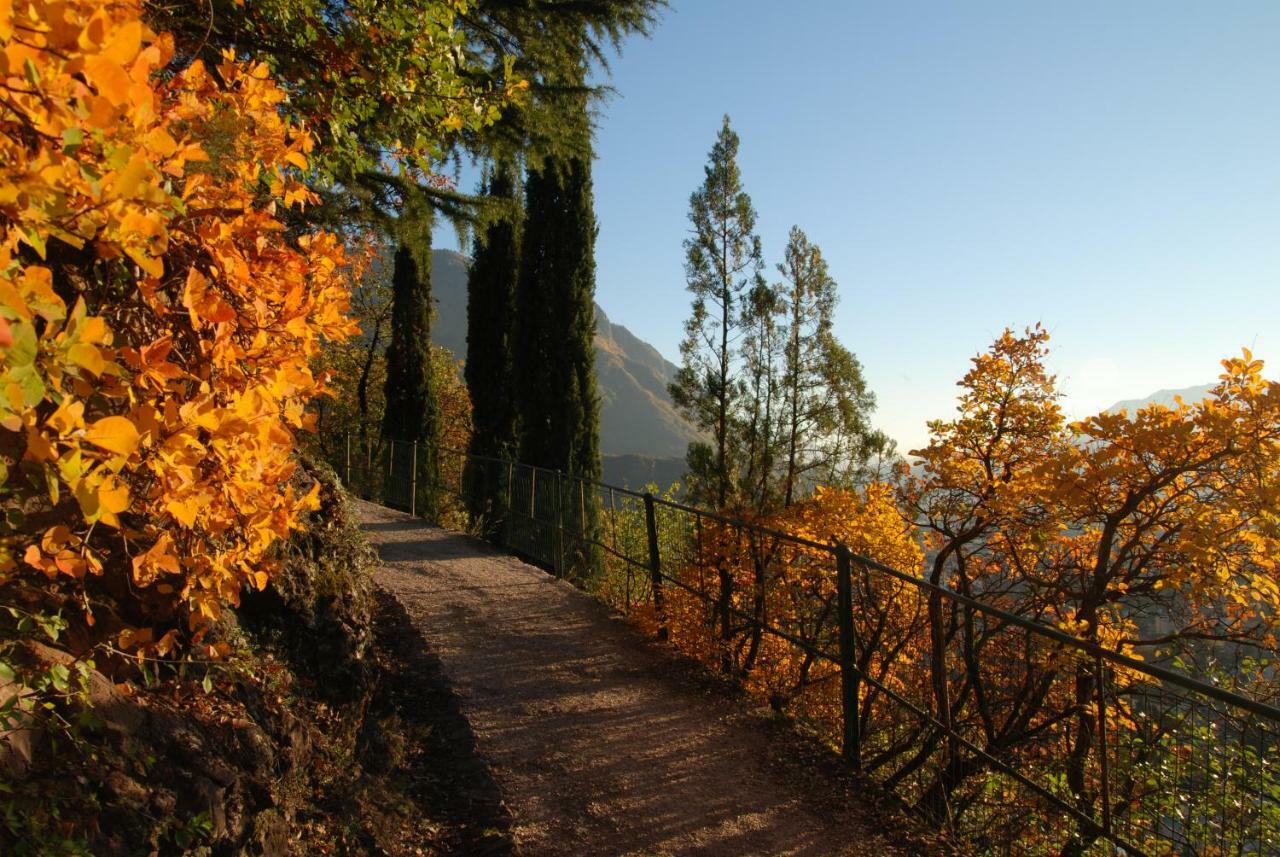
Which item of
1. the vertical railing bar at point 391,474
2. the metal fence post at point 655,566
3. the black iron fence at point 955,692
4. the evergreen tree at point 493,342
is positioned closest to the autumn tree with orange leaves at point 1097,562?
the black iron fence at point 955,692

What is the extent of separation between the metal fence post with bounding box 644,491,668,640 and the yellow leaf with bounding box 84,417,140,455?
5859 millimetres

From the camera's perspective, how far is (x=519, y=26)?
5000 millimetres

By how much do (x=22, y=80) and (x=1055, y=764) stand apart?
524cm

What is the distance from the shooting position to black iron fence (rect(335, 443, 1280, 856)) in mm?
3186

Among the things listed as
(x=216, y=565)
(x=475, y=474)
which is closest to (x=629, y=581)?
(x=216, y=565)

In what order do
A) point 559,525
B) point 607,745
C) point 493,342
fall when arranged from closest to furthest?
point 607,745, point 559,525, point 493,342

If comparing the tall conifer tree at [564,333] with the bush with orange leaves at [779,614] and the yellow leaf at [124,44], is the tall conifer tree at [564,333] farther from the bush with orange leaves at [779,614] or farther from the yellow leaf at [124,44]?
the yellow leaf at [124,44]

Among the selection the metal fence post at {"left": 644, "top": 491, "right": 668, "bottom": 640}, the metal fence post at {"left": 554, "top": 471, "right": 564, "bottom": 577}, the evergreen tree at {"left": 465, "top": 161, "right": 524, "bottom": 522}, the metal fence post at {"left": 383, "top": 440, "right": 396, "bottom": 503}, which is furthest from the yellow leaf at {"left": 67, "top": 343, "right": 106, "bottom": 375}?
the evergreen tree at {"left": 465, "top": 161, "right": 524, "bottom": 522}

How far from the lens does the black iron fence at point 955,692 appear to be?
3186 millimetres

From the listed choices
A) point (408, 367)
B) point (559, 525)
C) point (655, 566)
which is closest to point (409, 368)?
point (408, 367)

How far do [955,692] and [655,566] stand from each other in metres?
2.85

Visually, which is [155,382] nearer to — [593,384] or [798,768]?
[798,768]

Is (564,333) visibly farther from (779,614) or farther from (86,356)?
(86,356)

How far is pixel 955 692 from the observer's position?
19.9ft
